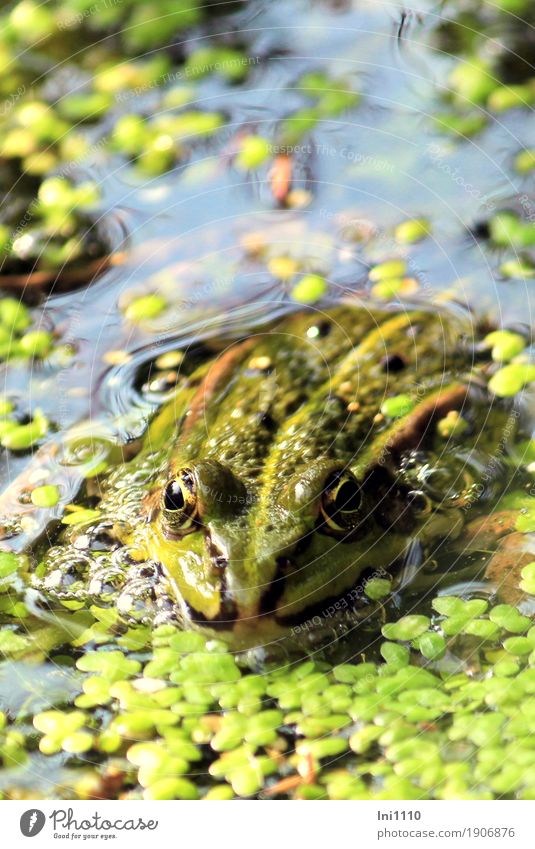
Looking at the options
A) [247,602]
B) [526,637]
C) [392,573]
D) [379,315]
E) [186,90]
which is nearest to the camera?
[247,602]

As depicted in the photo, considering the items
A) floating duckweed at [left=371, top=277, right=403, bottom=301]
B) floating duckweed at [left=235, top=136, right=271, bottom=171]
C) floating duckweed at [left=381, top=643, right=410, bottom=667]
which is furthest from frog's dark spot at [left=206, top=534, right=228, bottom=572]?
floating duckweed at [left=235, top=136, right=271, bottom=171]

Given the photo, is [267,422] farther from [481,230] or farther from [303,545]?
[481,230]

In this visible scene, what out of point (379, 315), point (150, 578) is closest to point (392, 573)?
point (150, 578)

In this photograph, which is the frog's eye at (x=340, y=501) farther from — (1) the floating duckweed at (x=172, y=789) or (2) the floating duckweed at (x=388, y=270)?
(2) the floating duckweed at (x=388, y=270)

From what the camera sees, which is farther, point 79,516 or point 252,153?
point 252,153

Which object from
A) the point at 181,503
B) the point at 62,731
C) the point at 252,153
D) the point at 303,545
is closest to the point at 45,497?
the point at 181,503

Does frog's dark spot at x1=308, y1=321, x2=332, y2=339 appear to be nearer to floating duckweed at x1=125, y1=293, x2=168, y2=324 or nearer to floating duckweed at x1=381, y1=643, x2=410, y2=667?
floating duckweed at x1=125, y1=293, x2=168, y2=324

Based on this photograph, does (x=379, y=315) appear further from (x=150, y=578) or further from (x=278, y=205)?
(x=150, y=578)
